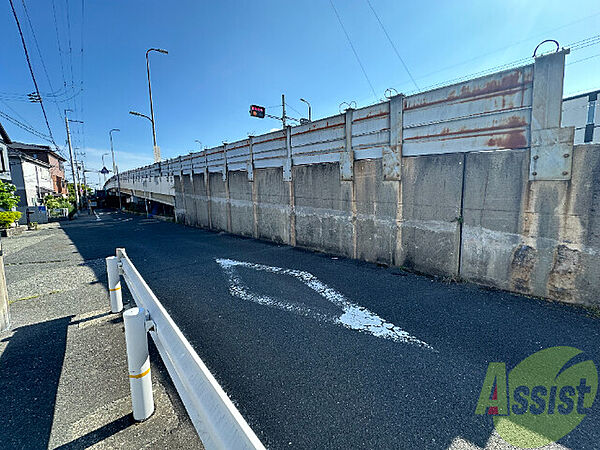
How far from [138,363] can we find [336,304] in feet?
9.51

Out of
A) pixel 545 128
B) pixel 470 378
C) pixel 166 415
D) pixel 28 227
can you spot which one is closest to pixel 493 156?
pixel 545 128

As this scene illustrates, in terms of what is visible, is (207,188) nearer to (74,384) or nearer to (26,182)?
(74,384)

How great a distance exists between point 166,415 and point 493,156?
18.5 ft

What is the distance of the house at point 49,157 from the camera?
37384 mm

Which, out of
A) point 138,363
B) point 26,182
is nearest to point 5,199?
point 26,182

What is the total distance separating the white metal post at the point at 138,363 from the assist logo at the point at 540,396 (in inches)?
102

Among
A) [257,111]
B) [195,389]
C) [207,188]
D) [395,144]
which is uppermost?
[257,111]

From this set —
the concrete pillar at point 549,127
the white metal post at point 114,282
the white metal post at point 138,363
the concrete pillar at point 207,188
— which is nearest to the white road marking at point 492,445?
the white metal post at point 138,363

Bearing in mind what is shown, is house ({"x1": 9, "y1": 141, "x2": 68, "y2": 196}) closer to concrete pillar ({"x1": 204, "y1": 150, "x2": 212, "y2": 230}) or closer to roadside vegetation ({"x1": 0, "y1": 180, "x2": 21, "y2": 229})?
roadside vegetation ({"x1": 0, "y1": 180, "x2": 21, "y2": 229})

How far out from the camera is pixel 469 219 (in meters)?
5.02

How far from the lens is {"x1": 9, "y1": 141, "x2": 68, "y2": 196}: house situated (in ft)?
123

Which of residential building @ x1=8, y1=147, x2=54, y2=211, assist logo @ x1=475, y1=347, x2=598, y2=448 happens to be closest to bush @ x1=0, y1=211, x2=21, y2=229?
residential building @ x1=8, y1=147, x2=54, y2=211

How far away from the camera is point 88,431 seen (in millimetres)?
2062

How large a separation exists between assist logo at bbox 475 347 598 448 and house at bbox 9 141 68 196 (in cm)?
4682
